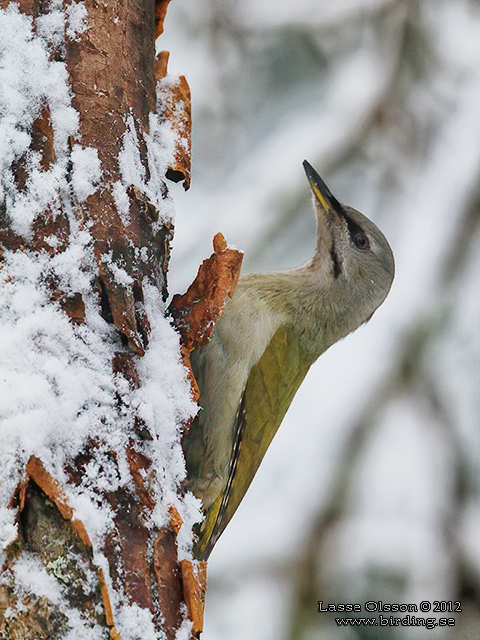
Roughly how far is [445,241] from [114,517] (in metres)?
3.28

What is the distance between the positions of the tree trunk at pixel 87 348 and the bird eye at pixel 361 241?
1.63 meters

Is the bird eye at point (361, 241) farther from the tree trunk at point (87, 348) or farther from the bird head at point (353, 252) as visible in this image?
the tree trunk at point (87, 348)

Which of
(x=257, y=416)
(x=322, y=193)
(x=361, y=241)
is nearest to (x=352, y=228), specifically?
(x=361, y=241)

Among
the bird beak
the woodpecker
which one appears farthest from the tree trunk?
the bird beak

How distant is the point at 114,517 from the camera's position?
4.66 feet

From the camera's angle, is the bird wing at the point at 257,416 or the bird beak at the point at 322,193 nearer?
the bird wing at the point at 257,416

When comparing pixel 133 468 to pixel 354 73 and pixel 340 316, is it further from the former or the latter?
pixel 354 73

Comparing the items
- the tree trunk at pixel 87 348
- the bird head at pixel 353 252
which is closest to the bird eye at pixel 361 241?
the bird head at pixel 353 252

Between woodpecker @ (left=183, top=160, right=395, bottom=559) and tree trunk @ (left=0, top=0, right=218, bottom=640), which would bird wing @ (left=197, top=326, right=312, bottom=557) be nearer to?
woodpecker @ (left=183, top=160, right=395, bottom=559)

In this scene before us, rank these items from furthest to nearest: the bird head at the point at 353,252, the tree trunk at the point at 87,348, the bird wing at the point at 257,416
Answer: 1. the bird head at the point at 353,252
2. the bird wing at the point at 257,416
3. the tree trunk at the point at 87,348

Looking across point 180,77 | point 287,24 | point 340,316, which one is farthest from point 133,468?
point 287,24

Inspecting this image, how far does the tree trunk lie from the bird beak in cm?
156

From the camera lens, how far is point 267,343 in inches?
114

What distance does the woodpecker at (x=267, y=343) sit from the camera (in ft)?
8.79
